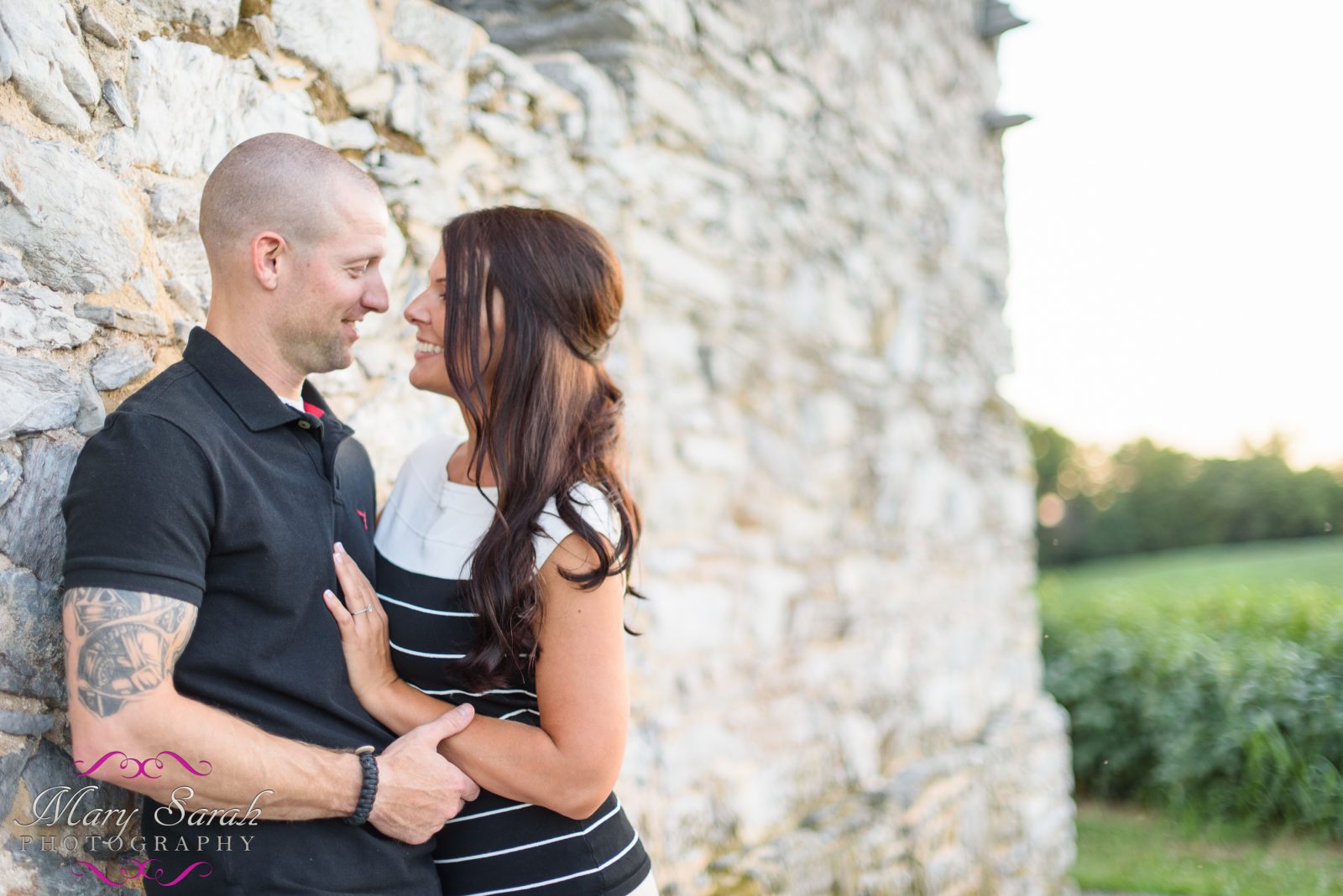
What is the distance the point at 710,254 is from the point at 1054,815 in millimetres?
3339

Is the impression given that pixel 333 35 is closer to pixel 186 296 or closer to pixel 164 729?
pixel 186 296

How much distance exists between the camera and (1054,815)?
16.1 ft

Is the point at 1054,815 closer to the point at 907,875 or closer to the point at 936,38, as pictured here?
the point at 907,875

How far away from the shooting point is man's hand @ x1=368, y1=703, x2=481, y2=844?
150cm

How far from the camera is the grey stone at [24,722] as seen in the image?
143 cm

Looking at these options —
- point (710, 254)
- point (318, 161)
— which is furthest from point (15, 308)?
point (710, 254)

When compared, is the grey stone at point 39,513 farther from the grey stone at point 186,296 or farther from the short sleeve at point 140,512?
the grey stone at point 186,296

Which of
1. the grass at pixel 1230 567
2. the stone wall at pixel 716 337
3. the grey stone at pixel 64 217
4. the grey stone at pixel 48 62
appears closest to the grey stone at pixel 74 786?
the stone wall at pixel 716 337

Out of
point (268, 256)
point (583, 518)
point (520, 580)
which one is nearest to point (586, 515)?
point (583, 518)

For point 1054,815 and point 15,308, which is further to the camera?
point 1054,815

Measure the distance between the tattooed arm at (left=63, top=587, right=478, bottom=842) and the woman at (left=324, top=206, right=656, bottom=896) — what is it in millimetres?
179

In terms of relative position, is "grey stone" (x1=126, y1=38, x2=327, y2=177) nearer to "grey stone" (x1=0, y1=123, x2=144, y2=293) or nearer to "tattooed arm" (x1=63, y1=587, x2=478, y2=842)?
"grey stone" (x1=0, y1=123, x2=144, y2=293)

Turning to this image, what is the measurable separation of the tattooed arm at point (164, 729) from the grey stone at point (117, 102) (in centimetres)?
86

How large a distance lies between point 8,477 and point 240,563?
0.37 meters
